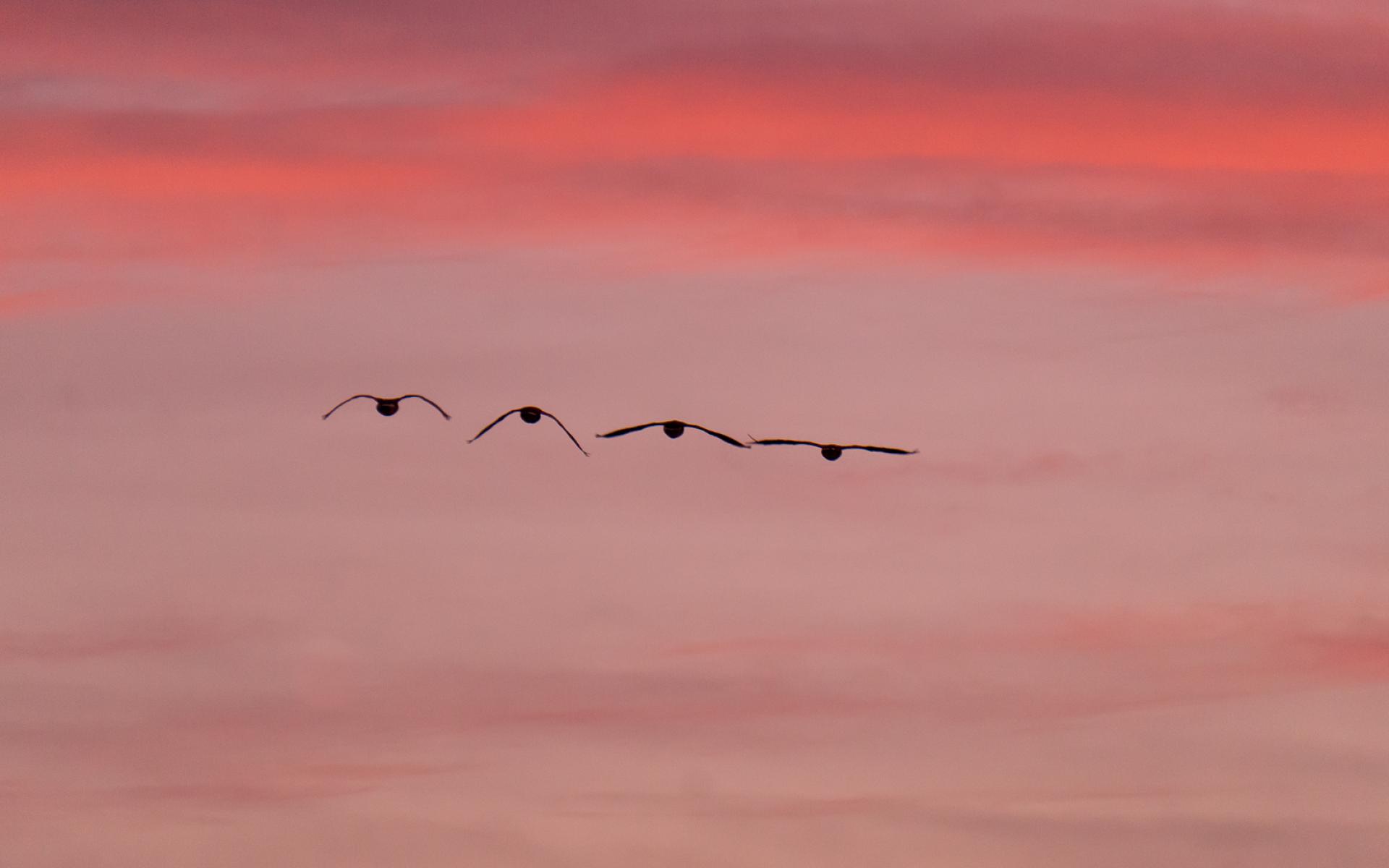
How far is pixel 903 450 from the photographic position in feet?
162

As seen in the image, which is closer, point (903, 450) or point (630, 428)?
point (630, 428)

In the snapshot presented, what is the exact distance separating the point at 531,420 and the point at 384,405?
8.01 meters

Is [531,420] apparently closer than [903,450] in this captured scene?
A: Yes

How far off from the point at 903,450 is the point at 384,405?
25080 mm

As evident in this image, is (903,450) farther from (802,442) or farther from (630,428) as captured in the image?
(630,428)

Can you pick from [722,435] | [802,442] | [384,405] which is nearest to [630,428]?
[722,435]

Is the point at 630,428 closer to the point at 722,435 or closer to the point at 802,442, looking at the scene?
the point at 722,435

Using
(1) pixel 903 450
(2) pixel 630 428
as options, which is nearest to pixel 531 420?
(2) pixel 630 428

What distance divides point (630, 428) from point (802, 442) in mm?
8116

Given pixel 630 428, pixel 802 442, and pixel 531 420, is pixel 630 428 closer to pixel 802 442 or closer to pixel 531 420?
pixel 531 420

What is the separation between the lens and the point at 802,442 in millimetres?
47250

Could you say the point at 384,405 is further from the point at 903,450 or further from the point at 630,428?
the point at 903,450

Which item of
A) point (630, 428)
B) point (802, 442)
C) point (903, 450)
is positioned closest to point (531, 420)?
point (630, 428)

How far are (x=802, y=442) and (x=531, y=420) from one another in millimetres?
12456
